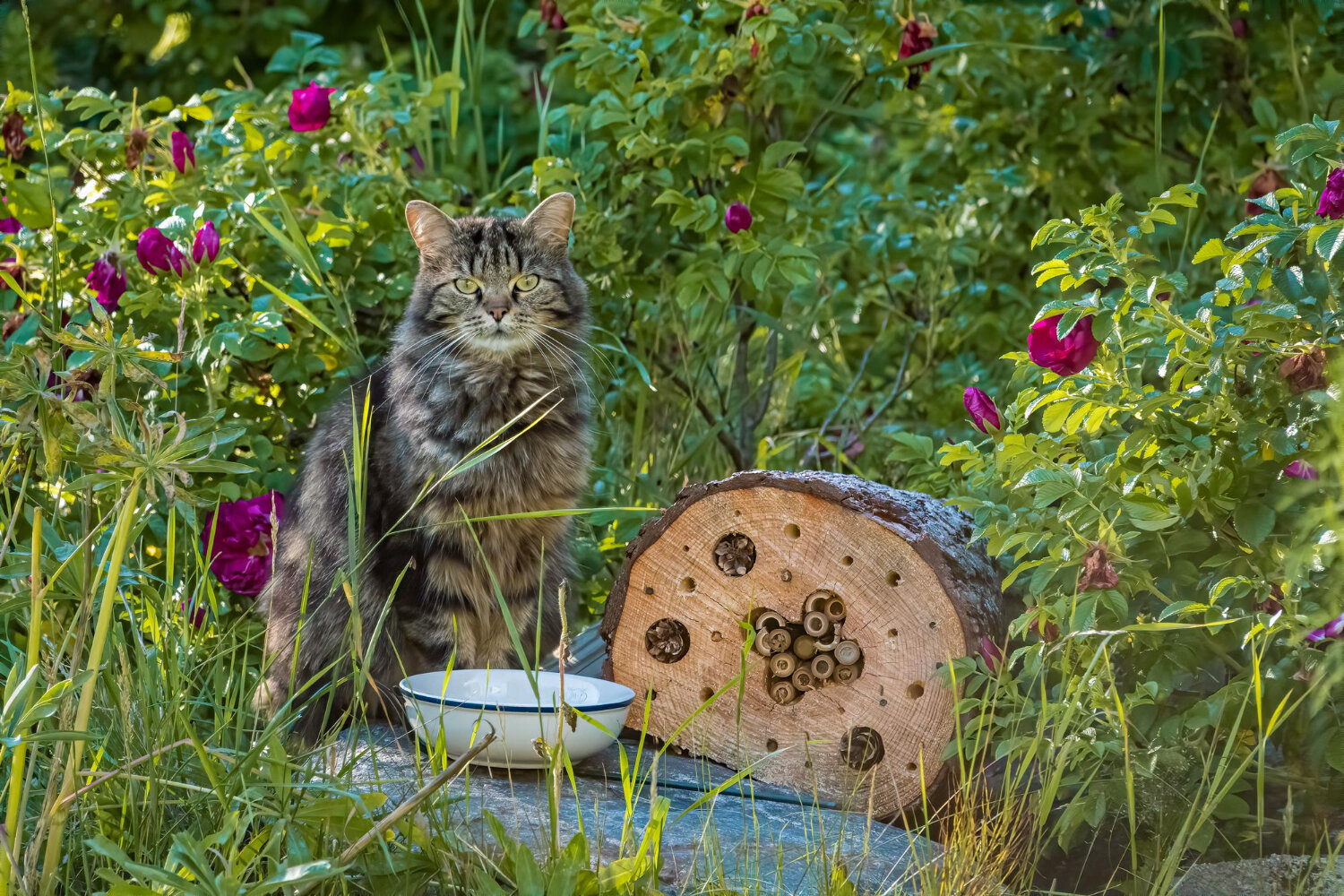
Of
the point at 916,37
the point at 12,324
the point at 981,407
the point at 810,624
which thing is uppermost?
the point at 916,37

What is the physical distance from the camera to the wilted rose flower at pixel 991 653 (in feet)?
7.13

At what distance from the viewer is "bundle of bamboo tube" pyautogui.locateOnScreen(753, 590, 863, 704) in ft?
8.02

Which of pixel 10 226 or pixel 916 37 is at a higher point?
pixel 916 37

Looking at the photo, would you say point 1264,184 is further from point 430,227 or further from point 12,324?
point 12,324

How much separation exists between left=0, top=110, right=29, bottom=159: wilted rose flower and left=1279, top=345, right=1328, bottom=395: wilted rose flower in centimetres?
289

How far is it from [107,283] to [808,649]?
5.77 feet

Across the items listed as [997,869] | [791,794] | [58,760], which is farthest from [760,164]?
[58,760]

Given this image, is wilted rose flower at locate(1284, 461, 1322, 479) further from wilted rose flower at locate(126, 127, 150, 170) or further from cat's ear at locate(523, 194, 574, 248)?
wilted rose flower at locate(126, 127, 150, 170)

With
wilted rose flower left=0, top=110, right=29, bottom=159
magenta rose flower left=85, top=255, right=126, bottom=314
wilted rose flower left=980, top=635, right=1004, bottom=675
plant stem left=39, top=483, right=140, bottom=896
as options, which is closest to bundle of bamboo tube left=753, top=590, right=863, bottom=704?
wilted rose flower left=980, top=635, right=1004, bottom=675

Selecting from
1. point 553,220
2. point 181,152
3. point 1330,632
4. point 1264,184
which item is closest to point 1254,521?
point 1330,632

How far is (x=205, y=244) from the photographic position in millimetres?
2885

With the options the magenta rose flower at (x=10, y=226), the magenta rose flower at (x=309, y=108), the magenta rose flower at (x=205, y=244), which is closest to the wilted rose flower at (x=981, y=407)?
the magenta rose flower at (x=205, y=244)

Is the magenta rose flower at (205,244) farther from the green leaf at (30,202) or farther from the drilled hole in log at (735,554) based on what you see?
the drilled hole in log at (735,554)

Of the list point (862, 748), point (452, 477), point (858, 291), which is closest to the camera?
point (862, 748)
